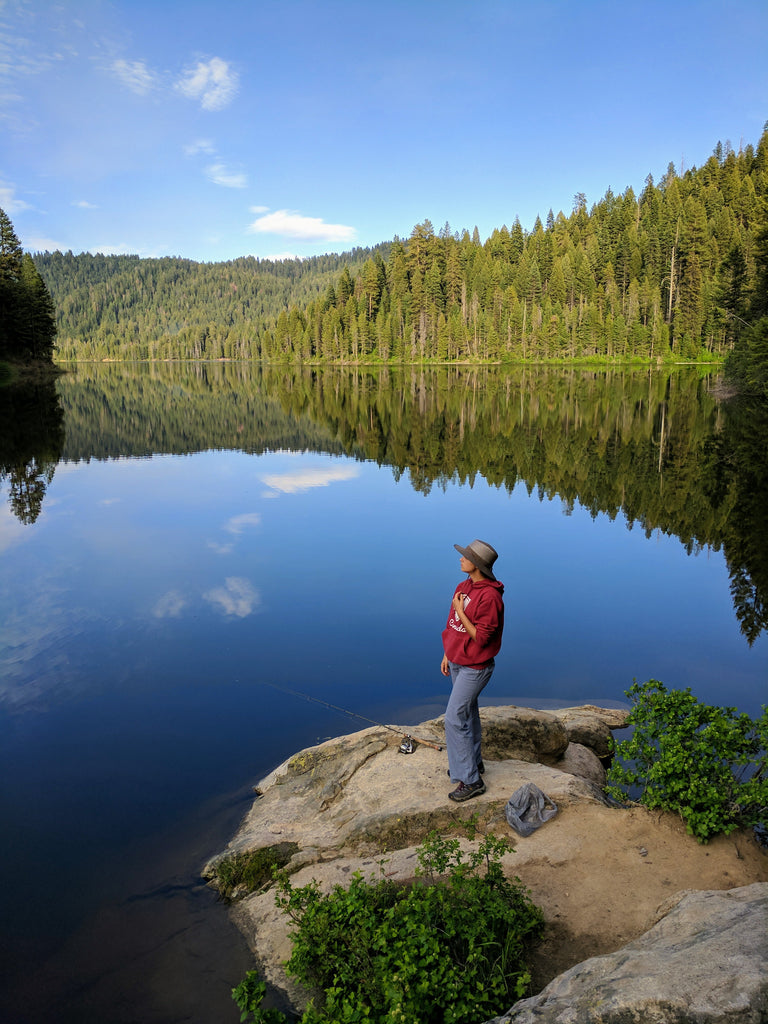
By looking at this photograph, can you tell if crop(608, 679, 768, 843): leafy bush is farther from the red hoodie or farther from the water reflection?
the water reflection

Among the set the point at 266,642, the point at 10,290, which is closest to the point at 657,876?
the point at 266,642

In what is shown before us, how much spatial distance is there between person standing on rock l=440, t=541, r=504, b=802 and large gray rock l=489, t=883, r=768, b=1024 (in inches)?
107

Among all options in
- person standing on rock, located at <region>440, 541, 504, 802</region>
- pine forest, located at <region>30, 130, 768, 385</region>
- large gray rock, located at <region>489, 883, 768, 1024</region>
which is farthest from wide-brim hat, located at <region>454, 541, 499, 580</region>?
pine forest, located at <region>30, 130, 768, 385</region>

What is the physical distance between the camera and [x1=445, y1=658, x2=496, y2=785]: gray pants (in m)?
6.81

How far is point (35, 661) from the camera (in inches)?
430

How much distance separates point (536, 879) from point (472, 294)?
437 feet

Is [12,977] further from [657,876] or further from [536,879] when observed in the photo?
[657,876]

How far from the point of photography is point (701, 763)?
5816 millimetres

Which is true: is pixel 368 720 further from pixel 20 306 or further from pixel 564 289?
pixel 564 289

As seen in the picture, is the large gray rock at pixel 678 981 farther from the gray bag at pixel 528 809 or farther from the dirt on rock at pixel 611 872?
the gray bag at pixel 528 809

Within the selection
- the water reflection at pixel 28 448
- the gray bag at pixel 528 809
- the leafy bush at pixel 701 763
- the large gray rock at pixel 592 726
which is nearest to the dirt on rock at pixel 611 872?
the gray bag at pixel 528 809

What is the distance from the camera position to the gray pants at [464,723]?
6.81 metres

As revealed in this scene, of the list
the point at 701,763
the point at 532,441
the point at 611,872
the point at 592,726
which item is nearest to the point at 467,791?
the point at 611,872

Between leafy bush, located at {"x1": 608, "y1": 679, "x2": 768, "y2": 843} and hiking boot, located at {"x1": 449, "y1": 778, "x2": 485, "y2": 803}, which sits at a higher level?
leafy bush, located at {"x1": 608, "y1": 679, "x2": 768, "y2": 843}
